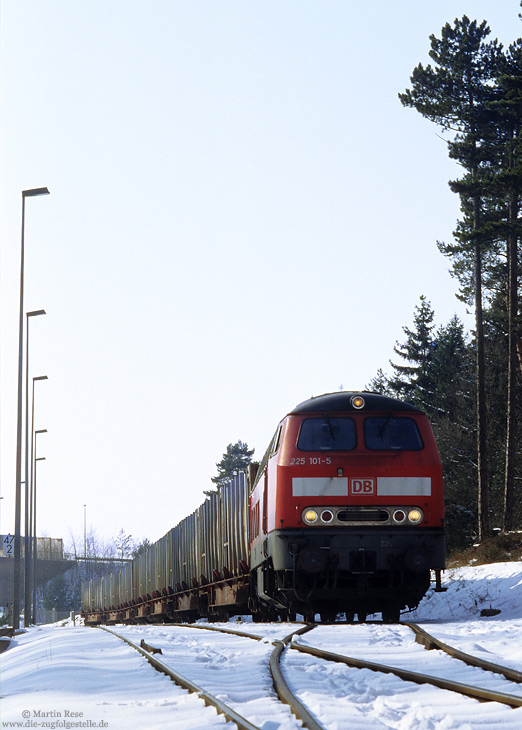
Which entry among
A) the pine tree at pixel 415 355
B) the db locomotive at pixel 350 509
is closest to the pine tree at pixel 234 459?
the pine tree at pixel 415 355

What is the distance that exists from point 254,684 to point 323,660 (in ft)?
4.99

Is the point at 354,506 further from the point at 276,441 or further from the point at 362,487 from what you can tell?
the point at 276,441

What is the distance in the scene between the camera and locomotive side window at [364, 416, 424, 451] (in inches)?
534

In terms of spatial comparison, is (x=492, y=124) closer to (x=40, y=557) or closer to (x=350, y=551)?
(x=350, y=551)

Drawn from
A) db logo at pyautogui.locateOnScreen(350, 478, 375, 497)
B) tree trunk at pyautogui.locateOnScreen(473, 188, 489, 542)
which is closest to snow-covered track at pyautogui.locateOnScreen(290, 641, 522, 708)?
db logo at pyautogui.locateOnScreen(350, 478, 375, 497)

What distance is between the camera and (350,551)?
42.3ft

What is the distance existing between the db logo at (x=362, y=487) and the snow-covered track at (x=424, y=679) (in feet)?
13.4

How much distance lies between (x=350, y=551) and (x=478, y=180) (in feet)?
69.8

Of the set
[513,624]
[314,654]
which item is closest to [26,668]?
[314,654]

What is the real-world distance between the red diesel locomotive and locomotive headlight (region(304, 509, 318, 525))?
0.01 metres

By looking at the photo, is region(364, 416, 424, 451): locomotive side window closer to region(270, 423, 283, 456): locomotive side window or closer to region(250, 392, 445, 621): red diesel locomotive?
region(250, 392, 445, 621): red diesel locomotive

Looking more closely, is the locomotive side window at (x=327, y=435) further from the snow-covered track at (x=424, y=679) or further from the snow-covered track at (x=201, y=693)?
the snow-covered track at (x=201, y=693)

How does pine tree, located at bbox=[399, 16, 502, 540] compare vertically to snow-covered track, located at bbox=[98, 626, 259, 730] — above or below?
above

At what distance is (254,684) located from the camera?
7082 mm
